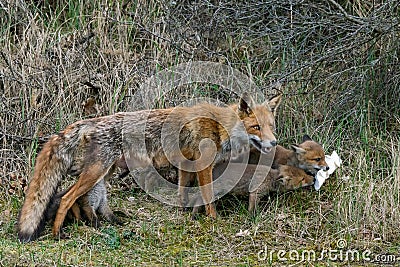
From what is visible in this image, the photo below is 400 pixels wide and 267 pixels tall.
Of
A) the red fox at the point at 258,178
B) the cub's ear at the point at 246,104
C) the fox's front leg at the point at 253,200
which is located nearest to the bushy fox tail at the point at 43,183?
the red fox at the point at 258,178

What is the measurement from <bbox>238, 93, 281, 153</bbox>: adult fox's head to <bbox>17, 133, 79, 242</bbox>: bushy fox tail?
1.90m

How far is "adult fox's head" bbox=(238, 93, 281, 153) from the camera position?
6.90 metres

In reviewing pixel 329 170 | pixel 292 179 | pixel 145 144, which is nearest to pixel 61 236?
pixel 145 144

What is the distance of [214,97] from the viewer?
8.99 metres

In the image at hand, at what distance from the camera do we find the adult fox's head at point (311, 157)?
727 centimetres

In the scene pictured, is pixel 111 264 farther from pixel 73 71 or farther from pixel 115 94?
pixel 73 71

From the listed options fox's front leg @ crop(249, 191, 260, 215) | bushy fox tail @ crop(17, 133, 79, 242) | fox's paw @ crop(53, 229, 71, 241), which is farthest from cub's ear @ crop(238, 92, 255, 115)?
fox's paw @ crop(53, 229, 71, 241)

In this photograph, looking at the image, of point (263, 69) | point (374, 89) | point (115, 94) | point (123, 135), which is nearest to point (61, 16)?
point (115, 94)

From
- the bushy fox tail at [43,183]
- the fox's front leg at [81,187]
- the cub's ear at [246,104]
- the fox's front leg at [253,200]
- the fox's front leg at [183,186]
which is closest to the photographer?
the bushy fox tail at [43,183]

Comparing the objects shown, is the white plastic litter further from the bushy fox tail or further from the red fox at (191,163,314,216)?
the bushy fox tail

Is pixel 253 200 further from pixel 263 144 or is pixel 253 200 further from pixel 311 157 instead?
pixel 311 157

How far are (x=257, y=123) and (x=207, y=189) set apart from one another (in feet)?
3.13

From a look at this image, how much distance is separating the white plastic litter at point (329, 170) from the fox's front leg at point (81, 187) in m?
2.49

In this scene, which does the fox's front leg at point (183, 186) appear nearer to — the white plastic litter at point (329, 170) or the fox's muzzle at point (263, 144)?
the fox's muzzle at point (263, 144)
